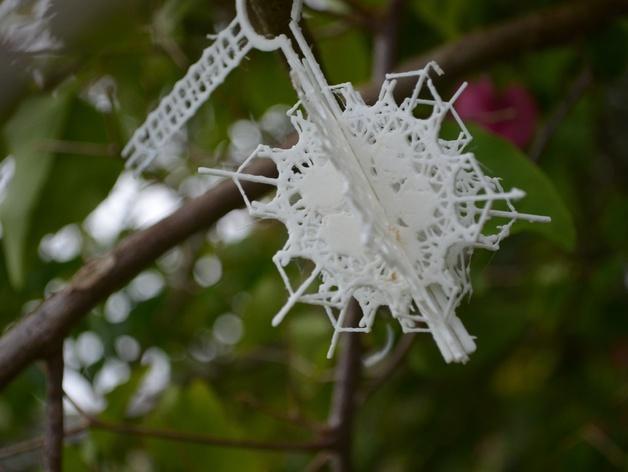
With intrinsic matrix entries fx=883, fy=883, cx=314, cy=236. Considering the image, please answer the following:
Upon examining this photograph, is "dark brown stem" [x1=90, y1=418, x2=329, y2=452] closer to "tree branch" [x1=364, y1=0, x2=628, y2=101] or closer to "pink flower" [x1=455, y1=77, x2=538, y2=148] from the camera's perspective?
"tree branch" [x1=364, y1=0, x2=628, y2=101]

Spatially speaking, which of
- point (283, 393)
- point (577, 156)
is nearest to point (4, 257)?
point (283, 393)

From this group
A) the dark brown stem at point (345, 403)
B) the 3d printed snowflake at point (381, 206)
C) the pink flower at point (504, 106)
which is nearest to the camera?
the 3d printed snowflake at point (381, 206)

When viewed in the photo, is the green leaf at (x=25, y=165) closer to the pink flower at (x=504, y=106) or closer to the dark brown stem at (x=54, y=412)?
the dark brown stem at (x=54, y=412)

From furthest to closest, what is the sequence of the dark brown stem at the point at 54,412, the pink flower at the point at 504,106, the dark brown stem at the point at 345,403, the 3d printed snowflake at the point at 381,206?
1. the pink flower at the point at 504,106
2. the dark brown stem at the point at 345,403
3. the dark brown stem at the point at 54,412
4. the 3d printed snowflake at the point at 381,206

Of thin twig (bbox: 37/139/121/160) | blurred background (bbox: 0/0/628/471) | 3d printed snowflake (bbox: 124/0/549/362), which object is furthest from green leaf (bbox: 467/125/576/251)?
thin twig (bbox: 37/139/121/160)

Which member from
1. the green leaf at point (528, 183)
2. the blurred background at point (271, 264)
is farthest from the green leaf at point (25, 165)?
the green leaf at point (528, 183)

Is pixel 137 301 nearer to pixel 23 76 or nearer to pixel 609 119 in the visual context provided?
pixel 23 76
